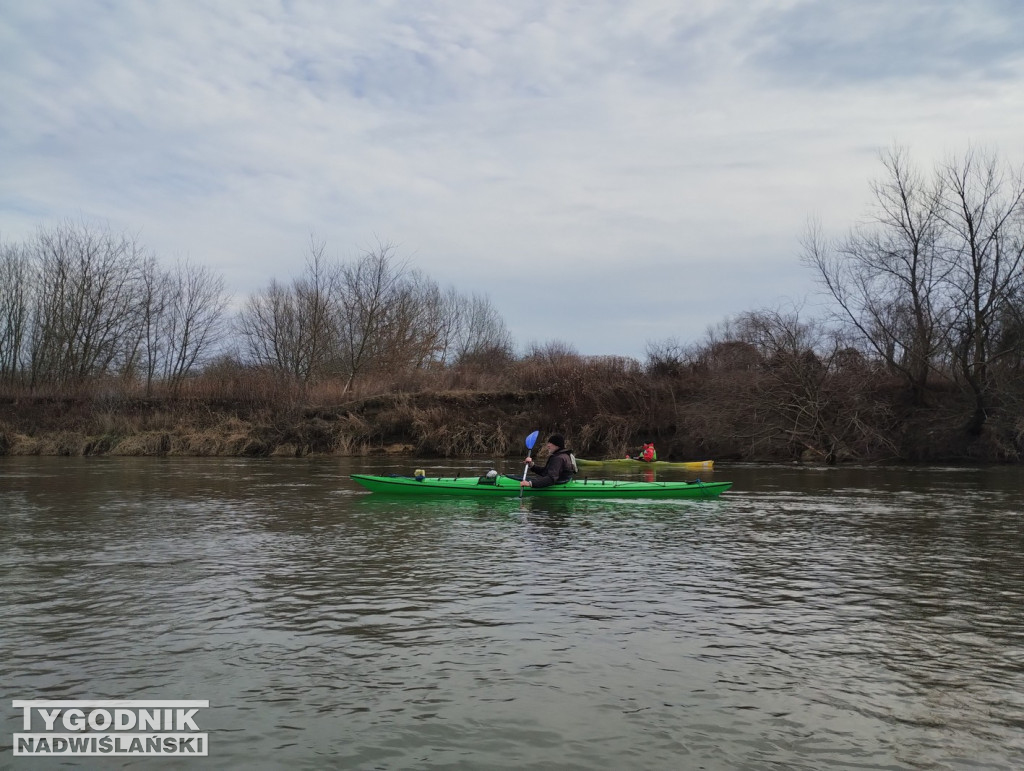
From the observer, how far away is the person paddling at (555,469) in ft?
49.1

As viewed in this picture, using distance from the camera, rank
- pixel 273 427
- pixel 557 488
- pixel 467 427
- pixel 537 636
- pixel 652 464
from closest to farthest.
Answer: pixel 537 636 < pixel 557 488 < pixel 652 464 < pixel 273 427 < pixel 467 427

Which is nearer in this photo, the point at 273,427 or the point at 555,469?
the point at 555,469

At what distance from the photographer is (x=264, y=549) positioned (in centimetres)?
1030

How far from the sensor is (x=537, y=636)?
6.46m

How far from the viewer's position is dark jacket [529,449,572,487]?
1499 centimetres

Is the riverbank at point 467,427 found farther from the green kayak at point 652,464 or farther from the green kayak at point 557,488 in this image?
the green kayak at point 557,488

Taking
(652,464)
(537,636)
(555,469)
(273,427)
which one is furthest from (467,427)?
(537,636)

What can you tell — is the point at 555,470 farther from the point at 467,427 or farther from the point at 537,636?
the point at 467,427

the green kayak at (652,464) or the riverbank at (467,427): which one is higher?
the riverbank at (467,427)

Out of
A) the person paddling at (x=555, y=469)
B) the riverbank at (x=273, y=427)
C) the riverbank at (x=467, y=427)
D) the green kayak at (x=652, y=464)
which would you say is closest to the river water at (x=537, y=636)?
the person paddling at (x=555, y=469)

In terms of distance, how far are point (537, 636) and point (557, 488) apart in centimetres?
858

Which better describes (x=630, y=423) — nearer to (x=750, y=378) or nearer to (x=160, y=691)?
(x=750, y=378)

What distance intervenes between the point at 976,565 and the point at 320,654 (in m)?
7.54

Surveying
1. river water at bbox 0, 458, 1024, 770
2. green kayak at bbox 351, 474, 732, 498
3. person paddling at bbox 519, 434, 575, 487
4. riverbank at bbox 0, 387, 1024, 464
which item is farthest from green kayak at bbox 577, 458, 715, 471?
river water at bbox 0, 458, 1024, 770
